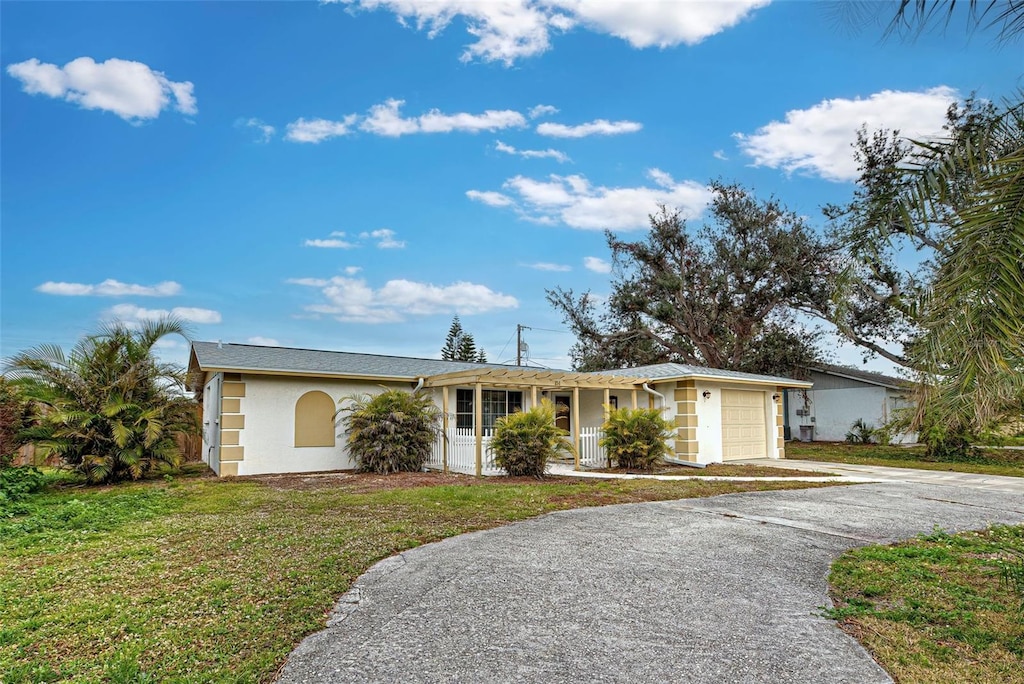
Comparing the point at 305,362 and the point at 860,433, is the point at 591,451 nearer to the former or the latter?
the point at 305,362

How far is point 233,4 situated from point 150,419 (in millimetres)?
7943

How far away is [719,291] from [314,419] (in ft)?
60.3

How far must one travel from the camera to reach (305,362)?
14352mm

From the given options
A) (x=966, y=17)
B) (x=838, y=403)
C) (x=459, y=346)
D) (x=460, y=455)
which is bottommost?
(x=460, y=455)

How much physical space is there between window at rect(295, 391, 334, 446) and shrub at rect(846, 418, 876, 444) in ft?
65.1

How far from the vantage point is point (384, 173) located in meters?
15.1

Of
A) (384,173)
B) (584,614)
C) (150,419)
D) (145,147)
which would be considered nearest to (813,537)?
(584,614)

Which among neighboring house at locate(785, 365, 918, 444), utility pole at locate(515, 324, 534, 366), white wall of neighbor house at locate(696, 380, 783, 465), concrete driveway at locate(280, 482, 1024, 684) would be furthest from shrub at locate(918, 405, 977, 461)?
utility pole at locate(515, 324, 534, 366)

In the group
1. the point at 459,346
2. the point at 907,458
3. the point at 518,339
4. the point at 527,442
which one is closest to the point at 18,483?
the point at 527,442

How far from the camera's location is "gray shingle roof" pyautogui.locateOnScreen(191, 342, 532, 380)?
13.0 metres

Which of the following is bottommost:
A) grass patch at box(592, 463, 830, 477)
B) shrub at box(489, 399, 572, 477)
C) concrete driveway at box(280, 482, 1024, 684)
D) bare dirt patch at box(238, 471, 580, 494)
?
grass patch at box(592, 463, 830, 477)

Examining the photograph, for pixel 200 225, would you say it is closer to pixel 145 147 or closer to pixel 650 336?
pixel 145 147

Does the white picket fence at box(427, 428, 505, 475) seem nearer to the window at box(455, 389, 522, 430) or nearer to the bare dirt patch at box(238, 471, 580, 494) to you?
the bare dirt patch at box(238, 471, 580, 494)

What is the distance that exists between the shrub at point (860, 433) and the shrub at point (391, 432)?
17.8 meters
